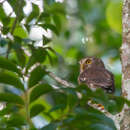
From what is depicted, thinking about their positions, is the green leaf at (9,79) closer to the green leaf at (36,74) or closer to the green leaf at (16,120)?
the green leaf at (36,74)

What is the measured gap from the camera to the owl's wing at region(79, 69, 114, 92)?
3588mm

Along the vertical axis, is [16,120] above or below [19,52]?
below

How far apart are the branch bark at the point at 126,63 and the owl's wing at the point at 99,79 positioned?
75 cm

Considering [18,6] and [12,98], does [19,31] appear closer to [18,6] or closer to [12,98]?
[18,6]

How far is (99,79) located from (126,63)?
0.92 metres

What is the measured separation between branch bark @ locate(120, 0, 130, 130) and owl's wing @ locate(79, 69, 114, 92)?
75cm

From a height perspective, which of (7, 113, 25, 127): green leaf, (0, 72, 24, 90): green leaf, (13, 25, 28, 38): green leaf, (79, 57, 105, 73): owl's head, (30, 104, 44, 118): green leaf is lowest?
(7, 113, 25, 127): green leaf

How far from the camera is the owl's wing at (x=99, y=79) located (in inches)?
141

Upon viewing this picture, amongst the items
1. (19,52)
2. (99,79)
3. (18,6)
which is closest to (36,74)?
(19,52)

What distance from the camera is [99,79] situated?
12.1 feet

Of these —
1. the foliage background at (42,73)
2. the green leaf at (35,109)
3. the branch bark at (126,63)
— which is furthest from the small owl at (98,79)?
the green leaf at (35,109)

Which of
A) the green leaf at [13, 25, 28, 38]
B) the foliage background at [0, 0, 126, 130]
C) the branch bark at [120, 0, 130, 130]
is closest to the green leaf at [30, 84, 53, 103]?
the foliage background at [0, 0, 126, 130]

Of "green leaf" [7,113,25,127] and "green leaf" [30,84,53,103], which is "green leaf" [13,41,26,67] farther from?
"green leaf" [30,84,53,103]

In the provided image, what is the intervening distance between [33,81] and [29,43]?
4.29 feet
